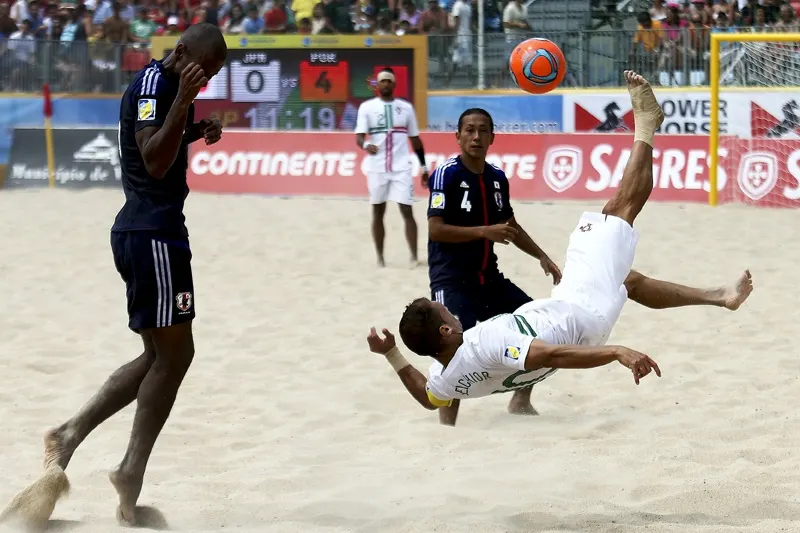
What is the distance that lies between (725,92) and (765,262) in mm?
5964

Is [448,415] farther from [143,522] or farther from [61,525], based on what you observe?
[61,525]

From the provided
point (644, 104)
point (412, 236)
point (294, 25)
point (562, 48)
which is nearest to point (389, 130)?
point (412, 236)

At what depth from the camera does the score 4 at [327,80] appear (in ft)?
57.9

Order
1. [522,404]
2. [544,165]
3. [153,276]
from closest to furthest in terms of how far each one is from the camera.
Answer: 1. [153,276]
2. [522,404]
3. [544,165]

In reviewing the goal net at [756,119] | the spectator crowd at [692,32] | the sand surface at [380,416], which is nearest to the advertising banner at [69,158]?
the sand surface at [380,416]

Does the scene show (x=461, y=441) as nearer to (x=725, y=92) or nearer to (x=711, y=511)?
(x=711, y=511)

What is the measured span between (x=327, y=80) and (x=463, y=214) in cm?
1199

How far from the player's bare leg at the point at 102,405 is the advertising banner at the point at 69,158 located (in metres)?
12.6

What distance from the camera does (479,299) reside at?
238 inches

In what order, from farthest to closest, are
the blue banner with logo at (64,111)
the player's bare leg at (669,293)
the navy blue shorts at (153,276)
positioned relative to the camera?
1. the blue banner with logo at (64,111)
2. the player's bare leg at (669,293)
3. the navy blue shorts at (153,276)

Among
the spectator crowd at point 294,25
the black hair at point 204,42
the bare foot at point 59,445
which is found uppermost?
the spectator crowd at point 294,25

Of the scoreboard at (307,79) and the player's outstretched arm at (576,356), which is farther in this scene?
the scoreboard at (307,79)

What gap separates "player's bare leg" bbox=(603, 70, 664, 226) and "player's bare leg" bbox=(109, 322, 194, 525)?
199 cm

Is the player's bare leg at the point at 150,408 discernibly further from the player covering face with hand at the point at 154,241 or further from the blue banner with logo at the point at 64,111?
the blue banner with logo at the point at 64,111
